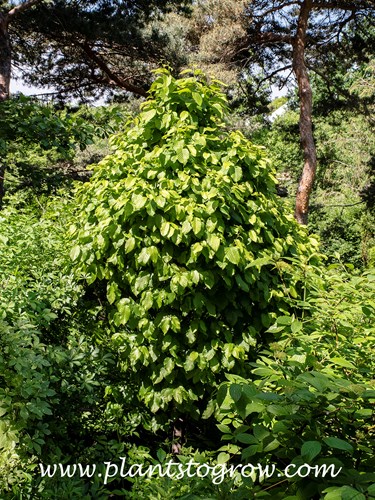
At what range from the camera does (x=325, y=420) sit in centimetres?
138

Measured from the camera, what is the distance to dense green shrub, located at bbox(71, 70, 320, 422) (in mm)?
2789

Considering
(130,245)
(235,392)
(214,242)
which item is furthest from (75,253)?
(235,392)

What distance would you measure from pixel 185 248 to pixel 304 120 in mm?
8490

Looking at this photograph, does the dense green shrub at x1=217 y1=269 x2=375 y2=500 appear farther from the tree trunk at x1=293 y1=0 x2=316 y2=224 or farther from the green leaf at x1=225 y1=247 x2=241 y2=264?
the tree trunk at x1=293 y1=0 x2=316 y2=224

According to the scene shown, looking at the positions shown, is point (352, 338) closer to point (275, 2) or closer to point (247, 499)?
point (247, 499)

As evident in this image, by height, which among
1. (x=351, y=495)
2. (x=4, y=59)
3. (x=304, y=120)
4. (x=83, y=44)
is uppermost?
(x=83, y=44)

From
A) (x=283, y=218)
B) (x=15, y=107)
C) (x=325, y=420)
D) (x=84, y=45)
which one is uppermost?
(x=84, y=45)

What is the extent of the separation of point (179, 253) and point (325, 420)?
1.66 m

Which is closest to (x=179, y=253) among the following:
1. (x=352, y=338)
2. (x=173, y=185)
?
(x=173, y=185)

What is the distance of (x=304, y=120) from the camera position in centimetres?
1054

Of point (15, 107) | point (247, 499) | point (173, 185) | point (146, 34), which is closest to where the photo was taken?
point (247, 499)

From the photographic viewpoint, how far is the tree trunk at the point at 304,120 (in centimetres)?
1022

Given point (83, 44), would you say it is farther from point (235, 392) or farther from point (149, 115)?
point (235, 392)

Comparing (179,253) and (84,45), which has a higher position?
(84,45)
